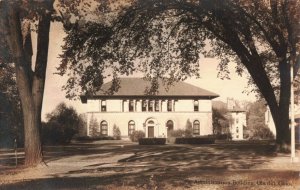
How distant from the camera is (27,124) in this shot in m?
19.3

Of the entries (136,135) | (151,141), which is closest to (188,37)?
(151,141)

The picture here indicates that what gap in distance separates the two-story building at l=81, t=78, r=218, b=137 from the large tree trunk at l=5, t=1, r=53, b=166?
1935 inches

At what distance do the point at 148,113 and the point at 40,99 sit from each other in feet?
172

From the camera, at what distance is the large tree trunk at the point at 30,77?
18.3 m

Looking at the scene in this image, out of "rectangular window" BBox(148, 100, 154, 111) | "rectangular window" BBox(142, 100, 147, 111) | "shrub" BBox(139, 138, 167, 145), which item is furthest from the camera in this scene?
"rectangular window" BBox(148, 100, 154, 111)

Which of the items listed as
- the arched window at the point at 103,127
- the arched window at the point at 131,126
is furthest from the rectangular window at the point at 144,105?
the arched window at the point at 103,127

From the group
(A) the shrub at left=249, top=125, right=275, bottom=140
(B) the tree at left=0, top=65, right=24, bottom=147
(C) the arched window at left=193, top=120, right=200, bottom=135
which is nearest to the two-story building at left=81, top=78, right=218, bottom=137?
(C) the arched window at left=193, top=120, right=200, bottom=135

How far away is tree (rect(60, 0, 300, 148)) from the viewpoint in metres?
22.8

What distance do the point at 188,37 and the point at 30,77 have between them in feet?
42.2

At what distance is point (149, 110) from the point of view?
72.1 metres

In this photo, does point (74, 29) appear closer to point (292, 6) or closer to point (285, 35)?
point (292, 6)

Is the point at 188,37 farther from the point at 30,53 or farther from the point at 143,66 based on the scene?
the point at 30,53

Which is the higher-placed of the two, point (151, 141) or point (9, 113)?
point (9, 113)

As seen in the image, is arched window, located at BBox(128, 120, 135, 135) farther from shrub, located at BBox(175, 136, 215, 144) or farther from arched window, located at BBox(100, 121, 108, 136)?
shrub, located at BBox(175, 136, 215, 144)
